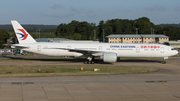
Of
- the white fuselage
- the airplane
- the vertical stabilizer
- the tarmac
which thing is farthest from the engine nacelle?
the tarmac

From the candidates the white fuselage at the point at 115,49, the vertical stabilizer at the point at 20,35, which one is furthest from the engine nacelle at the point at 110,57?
the vertical stabilizer at the point at 20,35

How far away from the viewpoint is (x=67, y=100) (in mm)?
12219

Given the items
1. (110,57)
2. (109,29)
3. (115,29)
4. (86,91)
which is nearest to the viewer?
(86,91)

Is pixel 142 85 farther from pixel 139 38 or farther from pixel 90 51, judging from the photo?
pixel 139 38

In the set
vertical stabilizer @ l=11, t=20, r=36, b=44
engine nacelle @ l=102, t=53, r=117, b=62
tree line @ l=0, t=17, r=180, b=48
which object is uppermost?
tree line @ l=0, t=17, r=180, b=48

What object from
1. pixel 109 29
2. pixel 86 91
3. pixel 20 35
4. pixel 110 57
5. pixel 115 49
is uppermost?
pixel 109 29

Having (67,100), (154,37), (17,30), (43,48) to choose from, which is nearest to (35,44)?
(43,48)

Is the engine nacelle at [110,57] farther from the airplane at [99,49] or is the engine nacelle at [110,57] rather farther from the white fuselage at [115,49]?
the white fuselage at [115,49]

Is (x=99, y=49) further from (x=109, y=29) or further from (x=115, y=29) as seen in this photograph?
(x=115, y=29)

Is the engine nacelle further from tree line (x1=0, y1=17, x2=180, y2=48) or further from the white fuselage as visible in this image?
tree line (x1=0, y1=17, x2=180, y2=48)

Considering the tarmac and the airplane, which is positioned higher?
the airplane

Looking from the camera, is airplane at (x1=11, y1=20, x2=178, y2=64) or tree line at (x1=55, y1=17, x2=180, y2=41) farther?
tree line at (x1=55, y1=17, x2=180, y2=41)

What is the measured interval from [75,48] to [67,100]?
22851 mm

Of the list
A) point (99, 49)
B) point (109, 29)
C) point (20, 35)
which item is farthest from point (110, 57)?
point (109, 29)
